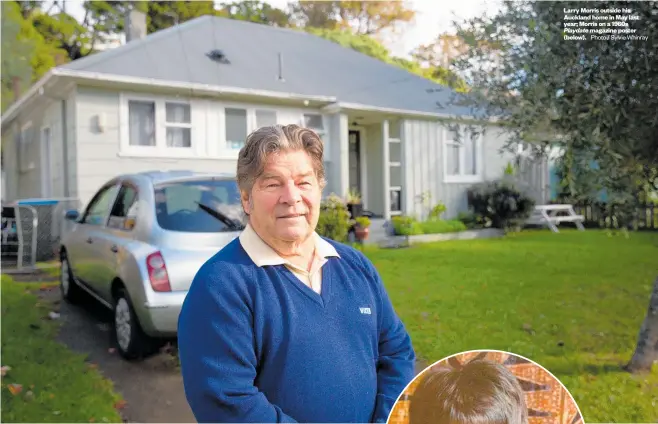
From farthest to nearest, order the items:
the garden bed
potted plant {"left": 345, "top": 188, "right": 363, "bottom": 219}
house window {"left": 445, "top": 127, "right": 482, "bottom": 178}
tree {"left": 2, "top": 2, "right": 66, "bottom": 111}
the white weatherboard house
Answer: tree {"left": 2, "top": 2, "right": 66, "bottom": 111} → the white weatherboard house → potted plant {"left": 345, "top": 188, "right": 363, "bottom": 219} → the garden bed → house window {"left": 445, "top": 127, "right": 482, "bottom": 178}

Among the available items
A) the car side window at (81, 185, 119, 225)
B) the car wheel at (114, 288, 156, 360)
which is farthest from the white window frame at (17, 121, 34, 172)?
the car wheel at (114, 288, 156, 360)

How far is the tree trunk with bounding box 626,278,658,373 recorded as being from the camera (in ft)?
8.03

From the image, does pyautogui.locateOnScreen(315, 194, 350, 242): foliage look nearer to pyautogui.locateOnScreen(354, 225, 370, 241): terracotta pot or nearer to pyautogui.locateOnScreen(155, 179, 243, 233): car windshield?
pyautogui.locateOnScreen(354, 225, 370, 241): terracotta pot

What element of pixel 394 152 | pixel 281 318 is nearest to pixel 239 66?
pixel 394 152

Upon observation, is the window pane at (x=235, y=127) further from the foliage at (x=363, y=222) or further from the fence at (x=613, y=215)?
the fence at (x=613, y=215)

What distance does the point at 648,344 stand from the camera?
2514mm

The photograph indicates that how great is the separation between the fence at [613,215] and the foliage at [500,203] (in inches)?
45.4

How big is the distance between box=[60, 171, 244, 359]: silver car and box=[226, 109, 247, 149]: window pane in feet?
11.7

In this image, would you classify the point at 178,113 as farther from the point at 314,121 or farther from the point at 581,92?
the point at 581,92

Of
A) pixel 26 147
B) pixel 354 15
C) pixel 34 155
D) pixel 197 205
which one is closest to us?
A: pixel 197 205

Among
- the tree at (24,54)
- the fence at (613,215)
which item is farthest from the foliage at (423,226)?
the tree at (24,54)

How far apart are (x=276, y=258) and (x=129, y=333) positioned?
8.71 feet

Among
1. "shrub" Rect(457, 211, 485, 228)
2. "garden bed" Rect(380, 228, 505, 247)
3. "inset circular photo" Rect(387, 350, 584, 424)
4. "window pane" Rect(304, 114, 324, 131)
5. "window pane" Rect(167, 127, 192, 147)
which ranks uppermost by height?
"window pane" Rect(304, 114, 324, 131)

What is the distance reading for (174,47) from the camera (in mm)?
7777
